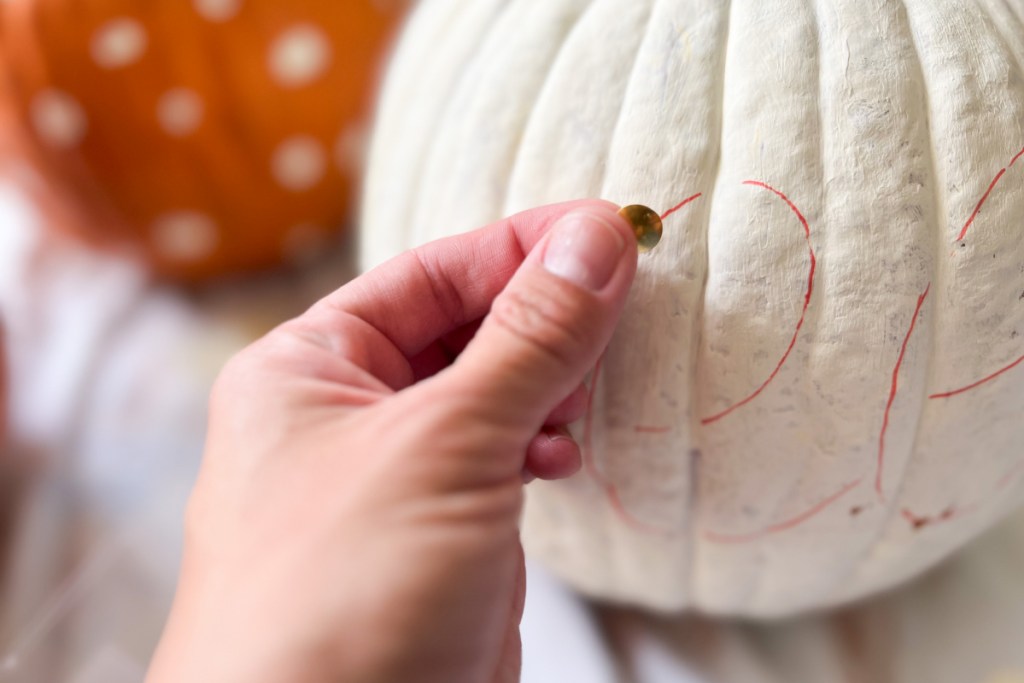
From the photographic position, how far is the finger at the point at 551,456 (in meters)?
0.38

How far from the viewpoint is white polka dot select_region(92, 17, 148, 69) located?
26.0 inches

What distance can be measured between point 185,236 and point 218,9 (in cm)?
20

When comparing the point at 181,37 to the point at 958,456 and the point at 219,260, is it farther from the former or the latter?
the point at 958,456

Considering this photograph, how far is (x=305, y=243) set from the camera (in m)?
0.85

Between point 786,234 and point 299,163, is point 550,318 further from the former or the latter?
point 299,163

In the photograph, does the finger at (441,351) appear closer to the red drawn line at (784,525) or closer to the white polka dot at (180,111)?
the red drawn line at (784,525)

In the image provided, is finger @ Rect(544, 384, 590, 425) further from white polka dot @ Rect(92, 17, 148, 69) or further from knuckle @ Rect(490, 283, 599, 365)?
white polka dot @ Rect(92, 17, 148, 69)

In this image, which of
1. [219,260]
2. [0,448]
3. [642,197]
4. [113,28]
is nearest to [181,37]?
[113,28]

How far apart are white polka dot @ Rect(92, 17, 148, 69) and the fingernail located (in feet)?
1.59

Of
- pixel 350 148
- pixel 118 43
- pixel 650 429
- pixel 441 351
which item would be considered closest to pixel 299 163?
pixel 350 148

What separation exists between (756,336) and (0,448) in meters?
0.64

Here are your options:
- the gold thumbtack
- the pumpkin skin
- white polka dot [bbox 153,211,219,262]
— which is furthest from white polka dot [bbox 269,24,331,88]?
the gold thumbtack

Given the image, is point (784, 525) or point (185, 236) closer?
point (784, 525)

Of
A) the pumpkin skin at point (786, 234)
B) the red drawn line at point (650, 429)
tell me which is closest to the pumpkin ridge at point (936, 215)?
the pumpkin skin at point (786, 234)
